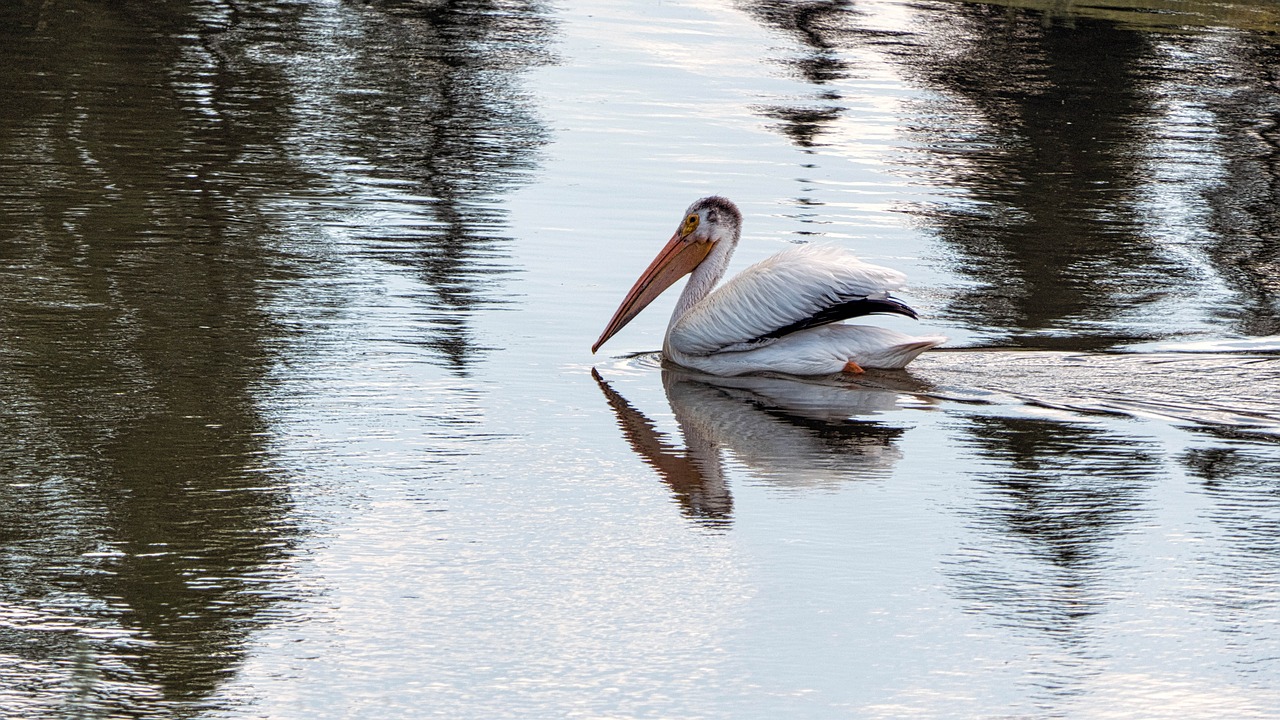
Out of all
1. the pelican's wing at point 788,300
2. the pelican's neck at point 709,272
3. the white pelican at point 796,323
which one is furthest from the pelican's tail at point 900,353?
the pelican's neck at point 709,272

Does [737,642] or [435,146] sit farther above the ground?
[737,642]

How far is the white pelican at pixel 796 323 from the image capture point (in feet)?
21.9

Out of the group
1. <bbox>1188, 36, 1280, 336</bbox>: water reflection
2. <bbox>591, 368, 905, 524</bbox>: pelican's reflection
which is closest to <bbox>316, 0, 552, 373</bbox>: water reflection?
<bbox>591, 368, 905, 524</bbox>: pelican's reflection

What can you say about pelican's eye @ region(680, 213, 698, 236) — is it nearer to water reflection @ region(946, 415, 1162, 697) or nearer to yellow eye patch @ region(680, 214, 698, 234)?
yellow eye patch @ region(680, 214, 698, 234)

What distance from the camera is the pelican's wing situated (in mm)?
6648

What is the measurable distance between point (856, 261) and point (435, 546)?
2.66 metres

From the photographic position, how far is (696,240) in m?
7.49

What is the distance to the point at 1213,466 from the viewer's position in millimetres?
5523

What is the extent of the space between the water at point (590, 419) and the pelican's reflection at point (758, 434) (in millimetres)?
24

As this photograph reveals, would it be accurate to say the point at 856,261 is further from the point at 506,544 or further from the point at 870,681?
the point at 870,681

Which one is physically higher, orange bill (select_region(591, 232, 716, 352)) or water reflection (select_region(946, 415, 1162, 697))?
water reflection (select_region(946, 415, 1162, 697))

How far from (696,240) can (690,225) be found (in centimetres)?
6

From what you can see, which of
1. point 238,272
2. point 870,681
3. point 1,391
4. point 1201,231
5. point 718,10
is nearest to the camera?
point 870,681

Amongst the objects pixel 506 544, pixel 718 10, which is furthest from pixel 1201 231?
pixel 718 10
